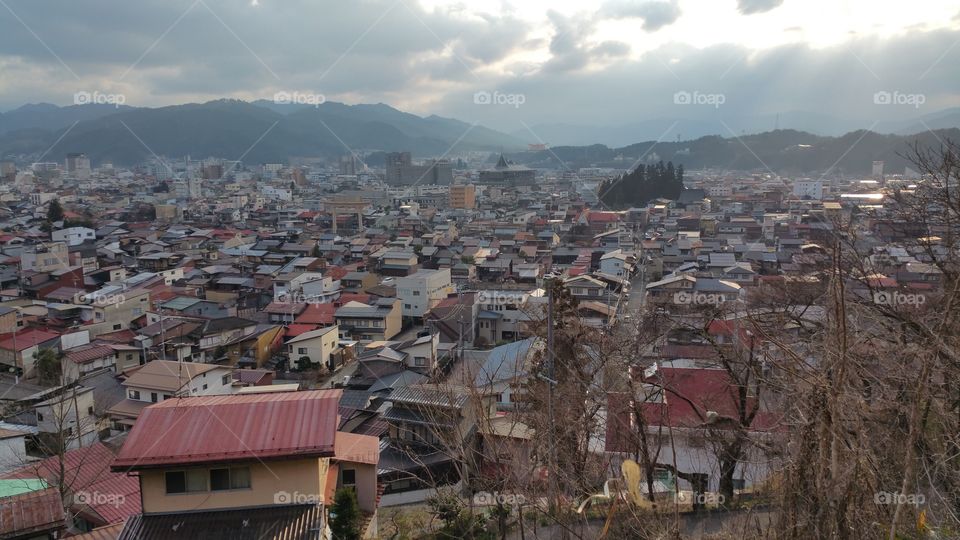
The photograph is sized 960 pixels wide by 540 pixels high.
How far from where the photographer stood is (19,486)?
417 centimetres

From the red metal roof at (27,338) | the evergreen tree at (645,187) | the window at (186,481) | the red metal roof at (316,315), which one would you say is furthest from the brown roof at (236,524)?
the evergreen tree at (645,187)

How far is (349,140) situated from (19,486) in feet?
310

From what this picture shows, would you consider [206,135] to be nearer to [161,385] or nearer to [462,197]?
[462,197]

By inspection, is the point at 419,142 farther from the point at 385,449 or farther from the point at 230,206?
the point at 385,449

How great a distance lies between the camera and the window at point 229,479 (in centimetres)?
279

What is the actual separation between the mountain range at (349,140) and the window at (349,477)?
39661mm

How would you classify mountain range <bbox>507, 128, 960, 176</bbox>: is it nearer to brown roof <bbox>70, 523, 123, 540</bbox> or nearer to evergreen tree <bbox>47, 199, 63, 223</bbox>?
brown roof <bbox>70, 523, 123, 540</bbox>

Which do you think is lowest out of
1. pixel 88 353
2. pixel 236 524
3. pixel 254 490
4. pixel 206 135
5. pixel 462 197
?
pixel 88 353

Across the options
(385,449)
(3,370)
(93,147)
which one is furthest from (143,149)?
(385,449)

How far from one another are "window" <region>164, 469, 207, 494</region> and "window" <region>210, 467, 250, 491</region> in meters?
0.04

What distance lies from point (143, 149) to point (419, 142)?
40.8 metres

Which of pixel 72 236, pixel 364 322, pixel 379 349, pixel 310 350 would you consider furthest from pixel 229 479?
pixel 72 236

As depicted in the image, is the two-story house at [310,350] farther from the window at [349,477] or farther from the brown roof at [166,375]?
the window at [349,477]

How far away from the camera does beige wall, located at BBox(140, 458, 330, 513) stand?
276 cm
